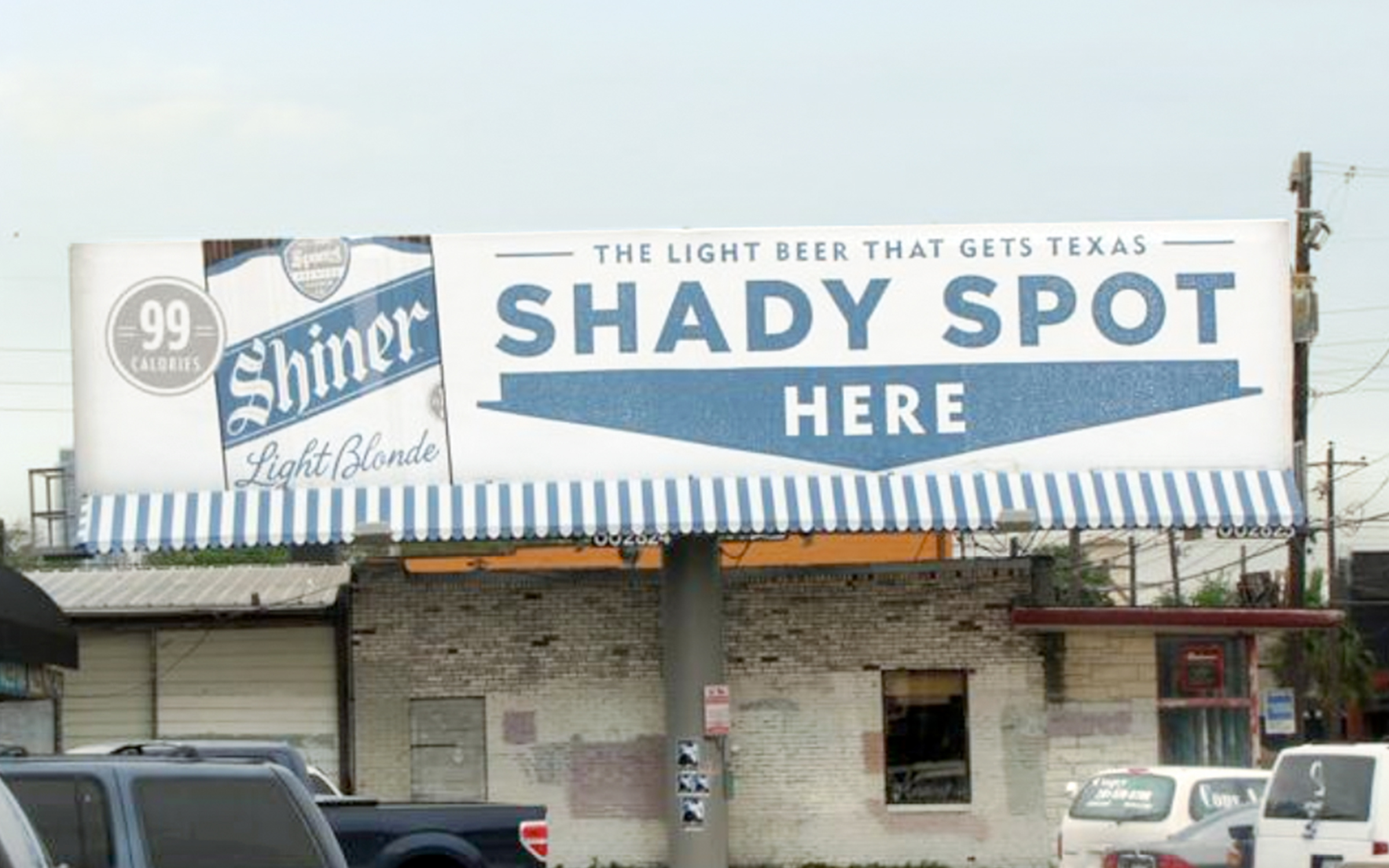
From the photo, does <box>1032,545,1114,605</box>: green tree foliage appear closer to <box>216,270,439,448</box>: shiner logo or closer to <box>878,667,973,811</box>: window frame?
<box>878,667,973,811</box>: window frame

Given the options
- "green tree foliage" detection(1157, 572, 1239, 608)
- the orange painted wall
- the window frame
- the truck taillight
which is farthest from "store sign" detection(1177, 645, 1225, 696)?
"green tree foliage" detection(1157, 572, 1239, 608)

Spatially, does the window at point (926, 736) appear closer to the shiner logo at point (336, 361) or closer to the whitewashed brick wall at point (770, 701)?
the whitewashed brick wall at point (770, 701)

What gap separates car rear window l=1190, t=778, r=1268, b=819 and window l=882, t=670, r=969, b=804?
10491 millimetres

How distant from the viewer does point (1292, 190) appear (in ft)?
135

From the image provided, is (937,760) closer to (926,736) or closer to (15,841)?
(926,736)

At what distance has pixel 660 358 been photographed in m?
31.9

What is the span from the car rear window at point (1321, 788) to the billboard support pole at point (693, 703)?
44.1ft

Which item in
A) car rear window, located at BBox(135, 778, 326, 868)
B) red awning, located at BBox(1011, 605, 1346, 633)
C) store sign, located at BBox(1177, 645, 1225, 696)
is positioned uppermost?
red awning, located at BBox(1011, 605, 1346, 633)

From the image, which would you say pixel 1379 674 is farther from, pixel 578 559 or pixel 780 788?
pixel 780 788

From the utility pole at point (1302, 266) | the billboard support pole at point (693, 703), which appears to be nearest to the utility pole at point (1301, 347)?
the utility pole at point (1302, 266)

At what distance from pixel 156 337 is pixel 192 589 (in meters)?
5.15

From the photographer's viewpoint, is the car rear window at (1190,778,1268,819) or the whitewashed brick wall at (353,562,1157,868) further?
the whitewashed brick wall at (353,562,1157,868)

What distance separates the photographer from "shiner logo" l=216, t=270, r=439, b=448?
31.7 m

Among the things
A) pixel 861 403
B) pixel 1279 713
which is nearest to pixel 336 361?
pixel 861 403
